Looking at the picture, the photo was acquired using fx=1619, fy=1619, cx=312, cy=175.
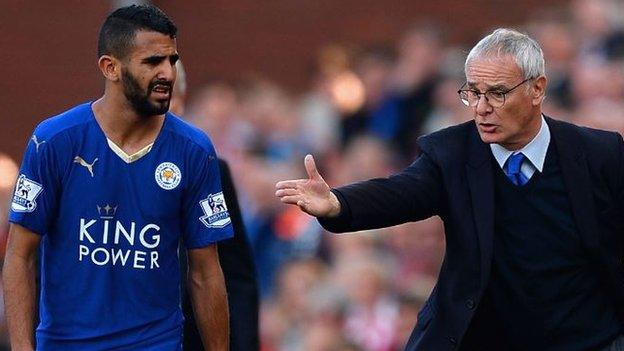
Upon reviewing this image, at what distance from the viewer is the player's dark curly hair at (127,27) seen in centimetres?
589

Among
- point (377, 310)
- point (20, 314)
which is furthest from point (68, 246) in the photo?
point (377, 310)

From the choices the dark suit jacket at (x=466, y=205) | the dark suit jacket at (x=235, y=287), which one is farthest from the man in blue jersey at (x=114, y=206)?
the dark suit jacket at (x=235, y=287)

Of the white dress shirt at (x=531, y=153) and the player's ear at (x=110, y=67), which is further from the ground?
the player's ear at (x=110, y=67)

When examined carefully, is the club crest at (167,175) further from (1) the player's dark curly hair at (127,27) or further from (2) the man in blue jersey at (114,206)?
(1) the player's dark curly hair at (127,27)

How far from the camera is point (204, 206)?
19.6ft

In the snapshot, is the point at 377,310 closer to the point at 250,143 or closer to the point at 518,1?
the point at 250,143

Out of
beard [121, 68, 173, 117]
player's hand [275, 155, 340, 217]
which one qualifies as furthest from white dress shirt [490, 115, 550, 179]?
beard [121, 68, 173, 117]

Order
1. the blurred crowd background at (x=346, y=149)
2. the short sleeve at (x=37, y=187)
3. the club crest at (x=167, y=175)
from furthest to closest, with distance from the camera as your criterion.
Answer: the blurred crowd background at (x=346, y=149) < the club crest at (x=167, y=175) < the short sleeve at (x=37, y=187)

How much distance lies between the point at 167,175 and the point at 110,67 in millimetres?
456

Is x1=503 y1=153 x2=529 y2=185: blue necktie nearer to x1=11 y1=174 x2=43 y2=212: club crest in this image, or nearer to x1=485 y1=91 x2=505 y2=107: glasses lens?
x1=485 y1=91 x2=505 y2=107: glasses lens

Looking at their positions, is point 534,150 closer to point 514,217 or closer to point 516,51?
point 514,217

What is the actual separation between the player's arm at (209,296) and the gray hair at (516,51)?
123 cm

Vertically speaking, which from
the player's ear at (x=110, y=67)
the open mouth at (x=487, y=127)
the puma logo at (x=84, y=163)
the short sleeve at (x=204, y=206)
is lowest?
the short sleeve at (x=204, y=206)

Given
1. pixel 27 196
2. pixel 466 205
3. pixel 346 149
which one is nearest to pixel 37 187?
Answer: pixel 27 196
